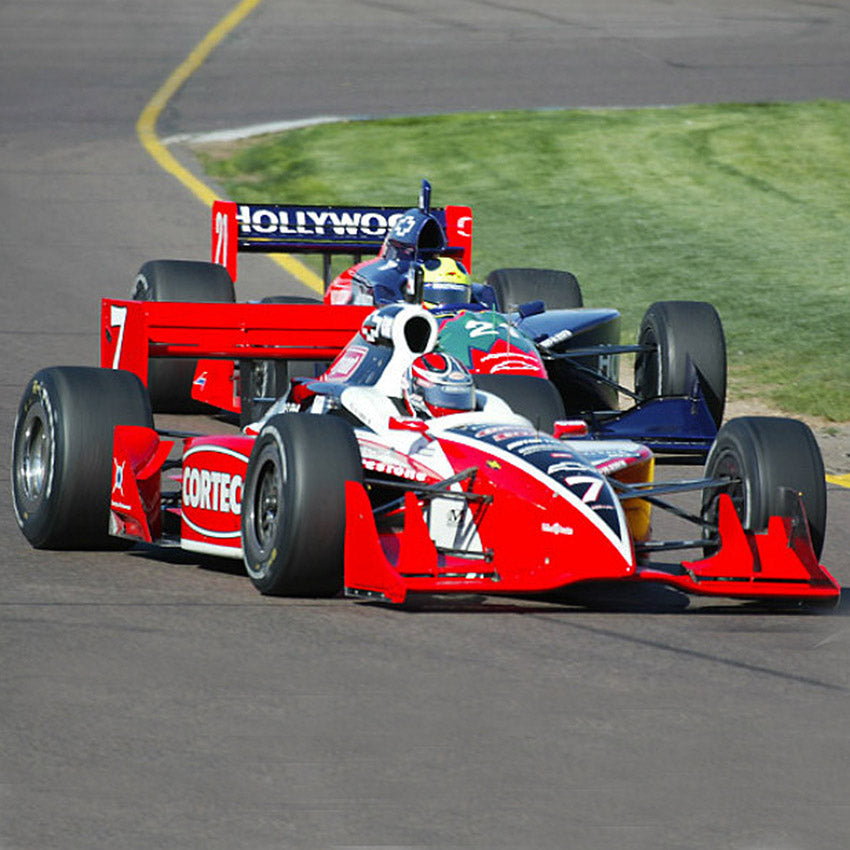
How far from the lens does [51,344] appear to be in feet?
50.5

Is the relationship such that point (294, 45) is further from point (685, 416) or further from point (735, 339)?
Result: point (685, 416)

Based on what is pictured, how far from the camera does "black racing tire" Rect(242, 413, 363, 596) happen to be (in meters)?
8.13

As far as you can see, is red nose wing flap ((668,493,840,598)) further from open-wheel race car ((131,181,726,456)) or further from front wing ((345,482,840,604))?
open-wheel race car ((131,181,726,456))

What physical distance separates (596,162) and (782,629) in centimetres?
1559

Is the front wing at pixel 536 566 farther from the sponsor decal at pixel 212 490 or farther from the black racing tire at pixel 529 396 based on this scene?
the black racing tire at pixel 529 396

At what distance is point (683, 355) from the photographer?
1273 cm

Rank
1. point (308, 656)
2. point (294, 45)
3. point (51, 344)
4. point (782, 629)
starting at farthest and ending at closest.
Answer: point (294, 45) → point (51, 344) → point (782, 629) → point (308, 656)

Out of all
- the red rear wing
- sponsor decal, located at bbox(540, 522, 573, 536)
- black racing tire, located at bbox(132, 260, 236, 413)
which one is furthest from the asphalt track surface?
the red rear wing

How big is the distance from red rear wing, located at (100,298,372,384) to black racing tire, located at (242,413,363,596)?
245 cm

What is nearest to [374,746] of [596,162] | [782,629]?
[782,629]

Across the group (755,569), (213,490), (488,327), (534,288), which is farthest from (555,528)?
(534,288)

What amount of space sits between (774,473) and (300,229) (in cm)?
620

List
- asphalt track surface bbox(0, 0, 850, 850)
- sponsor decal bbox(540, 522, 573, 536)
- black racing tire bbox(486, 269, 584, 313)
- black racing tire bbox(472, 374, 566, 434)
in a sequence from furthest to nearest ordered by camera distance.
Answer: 1. black racing tire bbox(486, 269, 584, 313)
2. black racing tire bbox(472, 374, 566, 434)
3. sponsor decal bbox(540, 522, 573, 536)
4. asphalt track surface bbox(0, 0, 850, 850)

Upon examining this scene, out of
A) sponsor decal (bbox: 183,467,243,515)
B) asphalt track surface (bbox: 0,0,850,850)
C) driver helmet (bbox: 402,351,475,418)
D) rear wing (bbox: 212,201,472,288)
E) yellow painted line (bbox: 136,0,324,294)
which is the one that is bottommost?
asphalt track surface (bbox: 0,0,850,850)
